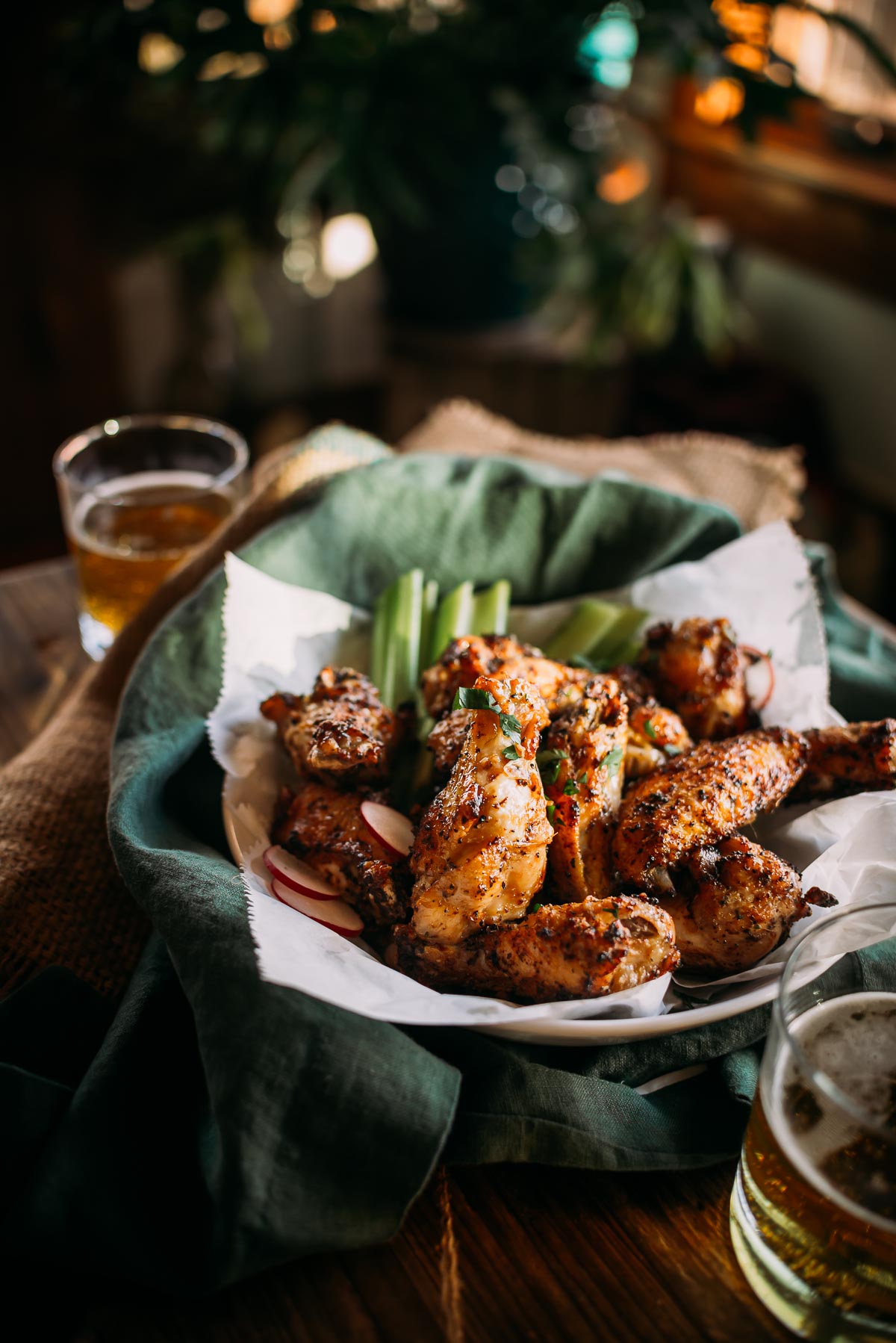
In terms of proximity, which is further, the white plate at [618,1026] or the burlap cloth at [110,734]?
the burlap cloth at [110,734]

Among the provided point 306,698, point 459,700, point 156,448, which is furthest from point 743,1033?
point 156,448

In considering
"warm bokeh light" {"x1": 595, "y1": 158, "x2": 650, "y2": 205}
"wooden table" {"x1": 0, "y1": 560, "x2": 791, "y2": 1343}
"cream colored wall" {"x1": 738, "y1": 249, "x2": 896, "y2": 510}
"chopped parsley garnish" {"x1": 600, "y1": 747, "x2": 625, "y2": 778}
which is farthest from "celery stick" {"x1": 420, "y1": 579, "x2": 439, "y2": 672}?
Answer: "warm bokeh light" {"x1": 595, "y1": 158, "x2": 650, "y2": 205}

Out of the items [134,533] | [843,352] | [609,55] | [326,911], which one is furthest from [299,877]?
[843,352]

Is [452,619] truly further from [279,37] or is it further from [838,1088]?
[279,37]

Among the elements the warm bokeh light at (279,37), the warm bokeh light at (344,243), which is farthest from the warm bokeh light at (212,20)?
the warm bokeh light at (344,243)

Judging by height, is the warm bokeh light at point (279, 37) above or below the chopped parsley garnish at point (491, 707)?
above

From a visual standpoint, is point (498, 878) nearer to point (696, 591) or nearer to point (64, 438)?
point (696, 591)

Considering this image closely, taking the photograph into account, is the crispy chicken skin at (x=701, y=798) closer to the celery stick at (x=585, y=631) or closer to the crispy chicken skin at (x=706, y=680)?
the crispy chicken skin at (x=706, y=680)

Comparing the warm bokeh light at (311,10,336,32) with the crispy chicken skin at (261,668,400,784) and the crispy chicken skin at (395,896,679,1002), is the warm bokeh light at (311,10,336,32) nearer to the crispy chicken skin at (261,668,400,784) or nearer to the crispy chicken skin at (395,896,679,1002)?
the crispy chicken skin at (261,668,400,784)
